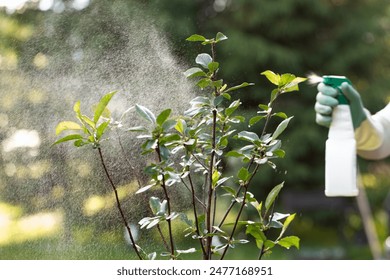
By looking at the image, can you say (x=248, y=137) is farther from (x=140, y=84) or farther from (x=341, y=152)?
(x=140, y=84)

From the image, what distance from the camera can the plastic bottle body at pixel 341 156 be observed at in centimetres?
157

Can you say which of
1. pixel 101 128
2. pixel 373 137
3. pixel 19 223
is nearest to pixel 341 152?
pixel 373 137

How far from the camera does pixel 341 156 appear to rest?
157cm

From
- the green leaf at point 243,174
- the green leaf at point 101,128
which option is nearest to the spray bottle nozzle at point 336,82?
the green leaf at point 243,174

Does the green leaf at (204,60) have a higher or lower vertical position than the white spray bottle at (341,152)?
higher

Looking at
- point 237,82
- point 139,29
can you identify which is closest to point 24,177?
point 139,29

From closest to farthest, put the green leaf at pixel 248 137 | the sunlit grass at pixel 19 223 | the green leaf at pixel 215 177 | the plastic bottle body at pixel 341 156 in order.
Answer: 1. the plastic bottle body at pixel 341 156
2. the green leaf at pixel 248 137
3. the green leaf at pixel 215 177
4. the sunlit grass at pixel 19 223

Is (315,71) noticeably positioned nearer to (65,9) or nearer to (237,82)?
(237,82)

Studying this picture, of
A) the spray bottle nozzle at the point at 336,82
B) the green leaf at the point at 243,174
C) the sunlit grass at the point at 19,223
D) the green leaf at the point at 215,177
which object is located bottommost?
the sunlit grass at the point at 19,223

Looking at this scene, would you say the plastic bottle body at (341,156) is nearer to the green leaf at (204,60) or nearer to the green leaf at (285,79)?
the green leaf at (285,79)

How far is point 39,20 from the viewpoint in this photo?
5738 millimetres

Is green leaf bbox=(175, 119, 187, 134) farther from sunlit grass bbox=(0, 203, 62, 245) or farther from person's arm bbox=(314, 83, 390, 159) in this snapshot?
sunlit grass bbox=(0, 203, 62, 245)

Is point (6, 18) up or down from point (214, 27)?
up

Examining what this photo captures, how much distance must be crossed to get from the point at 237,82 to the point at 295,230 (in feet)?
4.80
